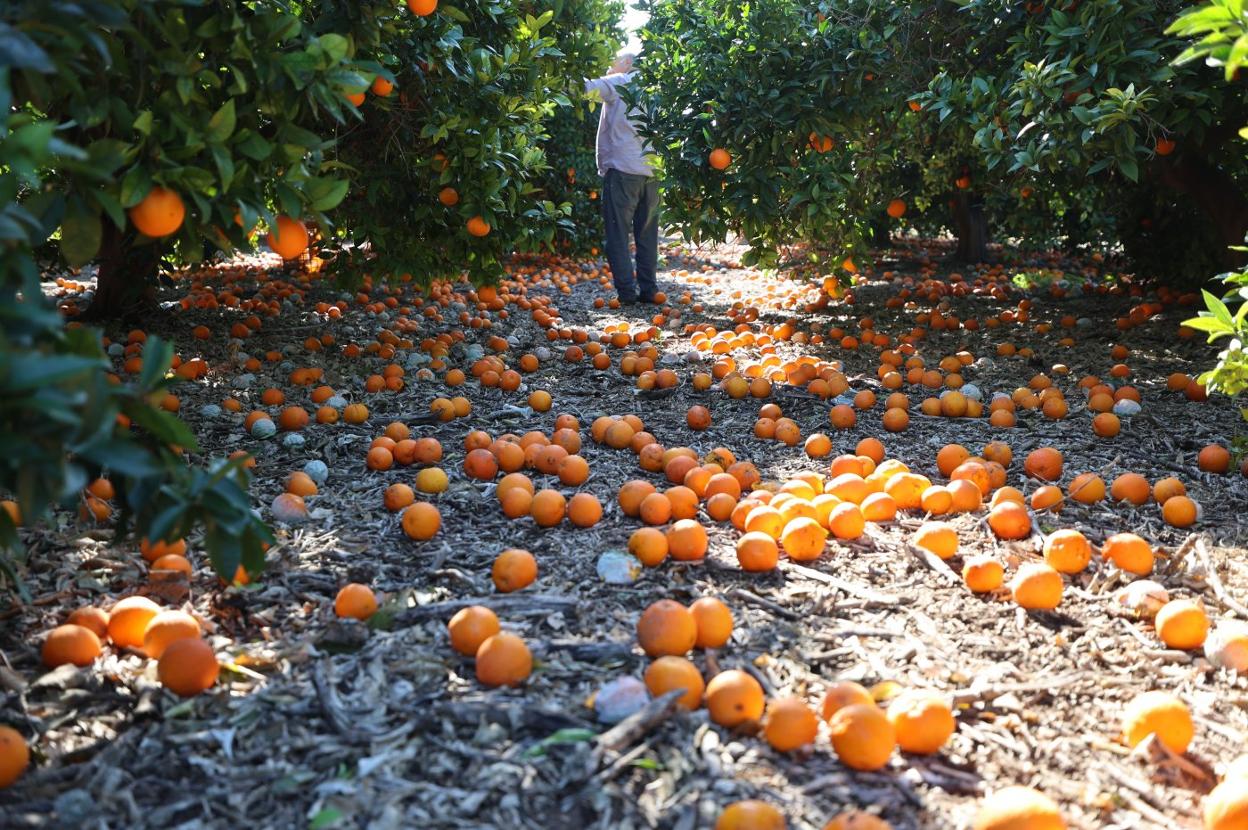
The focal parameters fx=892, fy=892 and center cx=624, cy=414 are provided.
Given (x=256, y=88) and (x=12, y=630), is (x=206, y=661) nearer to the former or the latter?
(x=12, y=630)

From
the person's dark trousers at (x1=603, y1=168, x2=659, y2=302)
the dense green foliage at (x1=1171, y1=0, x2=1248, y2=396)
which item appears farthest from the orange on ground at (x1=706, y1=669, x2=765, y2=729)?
the person's dark trousers at (x1=603, y1=168, x2=659, y2=302)

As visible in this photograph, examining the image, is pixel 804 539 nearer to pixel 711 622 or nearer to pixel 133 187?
pixel 711 622

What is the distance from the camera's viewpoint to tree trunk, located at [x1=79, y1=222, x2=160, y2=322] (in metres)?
6.66

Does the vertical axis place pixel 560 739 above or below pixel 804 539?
below

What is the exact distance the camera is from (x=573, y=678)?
2484mm

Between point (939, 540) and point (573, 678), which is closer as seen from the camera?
point (573, 678)

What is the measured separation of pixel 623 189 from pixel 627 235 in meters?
0.50

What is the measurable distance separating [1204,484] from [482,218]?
3.98 meters

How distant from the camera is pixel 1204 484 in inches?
160

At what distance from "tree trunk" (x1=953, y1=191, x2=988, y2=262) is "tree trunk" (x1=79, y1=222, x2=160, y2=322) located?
30.0ft

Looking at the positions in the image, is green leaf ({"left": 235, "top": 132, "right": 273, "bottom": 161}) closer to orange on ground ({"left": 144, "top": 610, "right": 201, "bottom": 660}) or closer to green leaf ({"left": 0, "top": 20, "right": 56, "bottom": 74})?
green leaf ({"left": 0, "top": 20, "right": 56, "bottom": 74})

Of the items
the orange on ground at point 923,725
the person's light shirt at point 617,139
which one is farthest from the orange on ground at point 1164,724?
the person's light shirt at point 617,139

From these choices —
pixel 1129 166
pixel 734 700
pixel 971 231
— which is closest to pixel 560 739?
pixel 734 700

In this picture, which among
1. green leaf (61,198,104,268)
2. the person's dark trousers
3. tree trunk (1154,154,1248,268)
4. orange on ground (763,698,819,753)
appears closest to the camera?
orange on ground (763,698,819,753)
